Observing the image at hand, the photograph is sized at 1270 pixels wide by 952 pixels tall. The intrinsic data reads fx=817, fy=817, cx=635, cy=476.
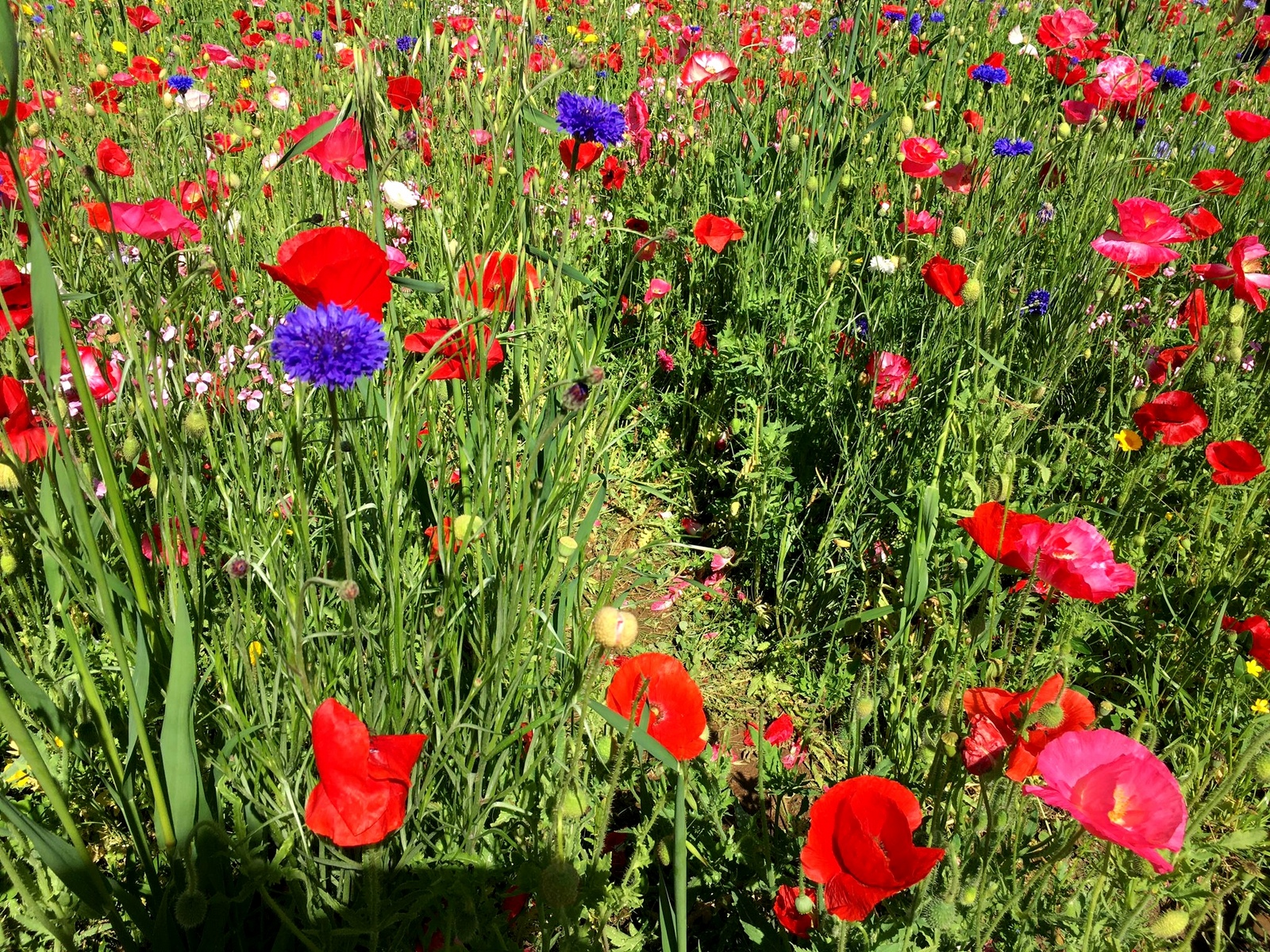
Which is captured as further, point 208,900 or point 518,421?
point 518,421

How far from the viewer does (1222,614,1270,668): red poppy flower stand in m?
1.53

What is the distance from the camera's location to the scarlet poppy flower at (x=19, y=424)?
104cm

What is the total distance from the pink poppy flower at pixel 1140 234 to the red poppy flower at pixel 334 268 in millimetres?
1500

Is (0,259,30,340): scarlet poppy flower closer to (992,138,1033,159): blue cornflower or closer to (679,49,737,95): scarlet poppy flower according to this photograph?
(679,49,737,95): scarlet poppy flower

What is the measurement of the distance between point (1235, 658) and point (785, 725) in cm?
97

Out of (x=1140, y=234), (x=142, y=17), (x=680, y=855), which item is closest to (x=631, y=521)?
(x=1140, y=234)

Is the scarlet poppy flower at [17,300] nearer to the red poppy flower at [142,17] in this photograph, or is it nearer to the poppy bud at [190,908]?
the poppy bud at [190,908]

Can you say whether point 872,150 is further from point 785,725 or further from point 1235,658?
point 785,725

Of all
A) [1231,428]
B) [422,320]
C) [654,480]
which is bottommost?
[654,480]

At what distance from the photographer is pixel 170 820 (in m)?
0.97

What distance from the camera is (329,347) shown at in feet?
2.69

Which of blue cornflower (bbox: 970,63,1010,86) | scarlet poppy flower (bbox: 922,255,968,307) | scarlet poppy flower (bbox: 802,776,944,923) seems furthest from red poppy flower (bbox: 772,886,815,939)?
blue cornflower (bbox: 970,63,1010,86)

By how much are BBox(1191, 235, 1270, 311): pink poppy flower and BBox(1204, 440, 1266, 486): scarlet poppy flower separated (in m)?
0.36

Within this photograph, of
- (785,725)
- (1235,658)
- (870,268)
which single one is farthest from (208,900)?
(870,268)
